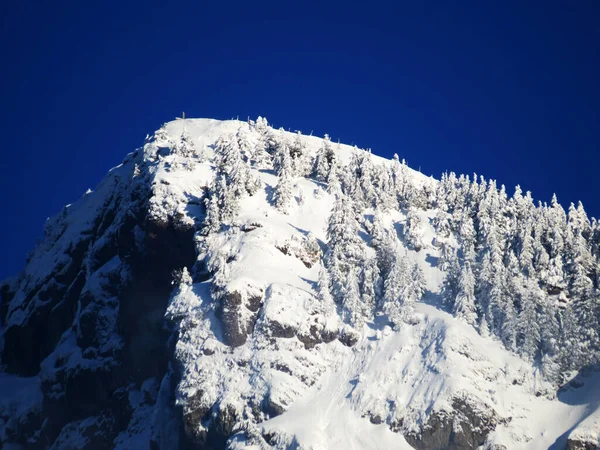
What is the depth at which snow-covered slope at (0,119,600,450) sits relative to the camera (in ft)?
A: 269

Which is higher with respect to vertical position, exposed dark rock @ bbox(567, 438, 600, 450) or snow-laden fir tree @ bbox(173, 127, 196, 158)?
snow-laden fir tree @ bbox(173, 127, 196, 158)

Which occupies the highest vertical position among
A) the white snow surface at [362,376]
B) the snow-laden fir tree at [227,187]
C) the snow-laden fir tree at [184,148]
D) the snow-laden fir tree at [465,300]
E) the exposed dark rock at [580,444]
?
the snow-laden fir tree at [184,148]

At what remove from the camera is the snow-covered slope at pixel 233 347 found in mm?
82000

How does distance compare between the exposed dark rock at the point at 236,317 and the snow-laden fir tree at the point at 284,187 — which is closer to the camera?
the exposed dark rock at the point at 236,317

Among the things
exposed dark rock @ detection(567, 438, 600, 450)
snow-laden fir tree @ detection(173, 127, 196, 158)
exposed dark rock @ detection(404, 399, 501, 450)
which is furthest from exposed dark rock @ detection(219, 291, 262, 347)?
snow-laden fir tree @ detection(173, 127, 196, 158)

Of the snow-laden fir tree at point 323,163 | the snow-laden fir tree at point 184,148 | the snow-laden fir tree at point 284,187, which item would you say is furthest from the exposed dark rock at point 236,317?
the snow-laden fir tree at point 323,163

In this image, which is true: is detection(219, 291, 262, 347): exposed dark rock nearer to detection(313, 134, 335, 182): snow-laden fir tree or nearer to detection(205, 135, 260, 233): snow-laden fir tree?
detection(205, 135, 260, 233): snow-laden fir tree

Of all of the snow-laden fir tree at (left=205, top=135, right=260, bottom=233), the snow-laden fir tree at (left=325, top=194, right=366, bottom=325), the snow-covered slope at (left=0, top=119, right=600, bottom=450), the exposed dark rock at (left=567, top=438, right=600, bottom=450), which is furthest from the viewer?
the snow-laden fir tree at (left=205, top=135, right=260, bottom=233)

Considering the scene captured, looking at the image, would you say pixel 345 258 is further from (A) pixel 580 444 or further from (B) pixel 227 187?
(A) pixel 580 444

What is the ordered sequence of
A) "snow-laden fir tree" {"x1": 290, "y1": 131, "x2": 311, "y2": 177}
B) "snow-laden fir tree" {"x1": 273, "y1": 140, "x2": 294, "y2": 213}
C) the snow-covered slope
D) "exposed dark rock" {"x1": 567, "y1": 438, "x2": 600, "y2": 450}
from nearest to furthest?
"exposed dark rock" {"x1": 567, "y1": 438, "x2": 600, "y2": 450} → the snow-covered slope → "snow-laden fir tree" {"x1": 273, "y1": 140, "x2": 294, "y2": 213} → "snow-laden fir tree" {"x1": 290, "y1": 131, "x2": 311, "y2": 177}

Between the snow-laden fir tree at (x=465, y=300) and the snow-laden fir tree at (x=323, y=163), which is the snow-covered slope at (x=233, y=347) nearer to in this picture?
the snow-laden fir tree at (x=465, y=300)

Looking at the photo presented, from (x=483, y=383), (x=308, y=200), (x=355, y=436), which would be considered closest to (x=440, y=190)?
(x=308, y=200)

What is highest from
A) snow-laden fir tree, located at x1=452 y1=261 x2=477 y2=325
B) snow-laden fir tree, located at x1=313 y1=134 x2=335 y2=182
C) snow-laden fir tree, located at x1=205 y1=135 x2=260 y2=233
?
snow-laden fir tree, located at x1=313 y1=134 x2=335 y2=182

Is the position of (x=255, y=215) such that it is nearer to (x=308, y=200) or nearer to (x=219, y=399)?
(x=308, y=200)
